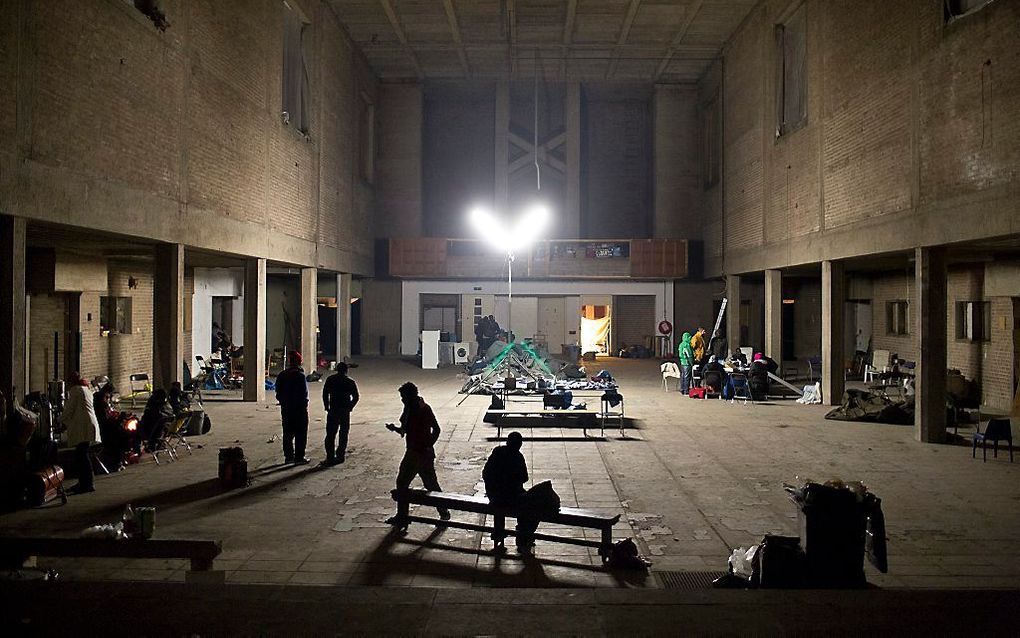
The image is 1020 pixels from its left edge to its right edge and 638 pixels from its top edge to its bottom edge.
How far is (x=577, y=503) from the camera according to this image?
9.12 m

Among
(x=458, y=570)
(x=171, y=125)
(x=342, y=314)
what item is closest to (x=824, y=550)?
(x=458, y=570)

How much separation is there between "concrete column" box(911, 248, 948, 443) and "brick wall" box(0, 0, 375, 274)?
12.9 m

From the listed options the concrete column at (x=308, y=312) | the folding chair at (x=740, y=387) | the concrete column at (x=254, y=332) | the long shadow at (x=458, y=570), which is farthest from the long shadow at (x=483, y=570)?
the concrete column at (x=308, y=312)

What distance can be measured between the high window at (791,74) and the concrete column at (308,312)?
1356 cm

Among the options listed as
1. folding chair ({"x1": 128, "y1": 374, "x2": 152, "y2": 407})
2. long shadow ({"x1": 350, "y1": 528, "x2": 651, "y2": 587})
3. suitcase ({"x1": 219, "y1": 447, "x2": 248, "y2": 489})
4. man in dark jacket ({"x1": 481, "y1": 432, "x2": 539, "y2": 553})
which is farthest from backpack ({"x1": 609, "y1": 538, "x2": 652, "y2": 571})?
folding chair ({"x1": 128, "y1": 374, "x2": 152, "y2": 407})

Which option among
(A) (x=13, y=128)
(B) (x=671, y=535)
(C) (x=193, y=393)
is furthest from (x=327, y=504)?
(C) (x=193, y=393)

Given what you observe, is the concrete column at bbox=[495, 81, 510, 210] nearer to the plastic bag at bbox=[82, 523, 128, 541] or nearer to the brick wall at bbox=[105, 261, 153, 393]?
the brick wall at bbox=[105, 261, 153, 393]

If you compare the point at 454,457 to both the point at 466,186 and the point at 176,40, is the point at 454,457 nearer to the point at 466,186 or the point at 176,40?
the point at 176,40

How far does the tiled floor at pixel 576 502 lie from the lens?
22.3 feet

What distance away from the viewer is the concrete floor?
6777 mm

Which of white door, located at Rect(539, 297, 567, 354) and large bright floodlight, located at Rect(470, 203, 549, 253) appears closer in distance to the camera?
large bright floodlight, located at Rect(470, 203, 549, 253)

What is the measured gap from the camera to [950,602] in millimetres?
5559

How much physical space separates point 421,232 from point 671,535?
25.6 m

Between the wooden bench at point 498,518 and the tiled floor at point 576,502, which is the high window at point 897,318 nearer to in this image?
the tiled floor at point 576,502
